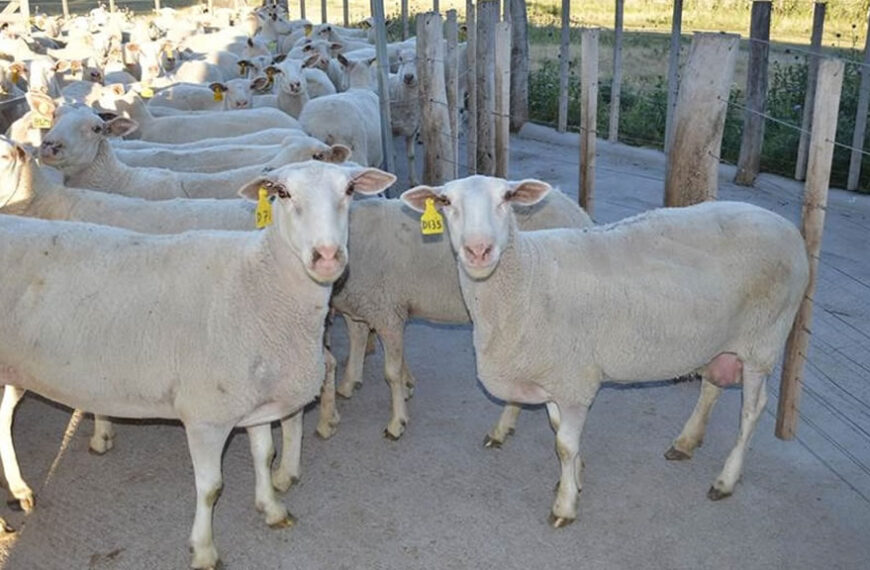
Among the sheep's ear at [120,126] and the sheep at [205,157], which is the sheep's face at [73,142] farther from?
the sheep at [205,157]

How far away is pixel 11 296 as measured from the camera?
146 inches

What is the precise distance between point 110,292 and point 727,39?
11.0ft

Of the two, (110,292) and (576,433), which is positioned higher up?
(110,292)

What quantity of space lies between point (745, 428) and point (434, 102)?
410cm

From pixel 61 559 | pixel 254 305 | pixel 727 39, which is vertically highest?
pixel 727 39

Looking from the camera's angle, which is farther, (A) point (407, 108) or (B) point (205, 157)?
(A) point (407, 108)

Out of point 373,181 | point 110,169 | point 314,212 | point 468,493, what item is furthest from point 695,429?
point 110,169

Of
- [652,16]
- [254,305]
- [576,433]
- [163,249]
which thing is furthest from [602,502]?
[652,16]

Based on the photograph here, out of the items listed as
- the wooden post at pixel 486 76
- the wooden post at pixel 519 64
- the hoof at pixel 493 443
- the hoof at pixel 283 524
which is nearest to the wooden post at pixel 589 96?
the hoof at pixel 493 443

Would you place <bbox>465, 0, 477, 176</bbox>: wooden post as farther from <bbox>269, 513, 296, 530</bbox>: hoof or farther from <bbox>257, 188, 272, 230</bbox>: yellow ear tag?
<bbox>269, 513, 296, 530</bbox>: hoof

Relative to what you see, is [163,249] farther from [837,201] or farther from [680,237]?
[837,201]

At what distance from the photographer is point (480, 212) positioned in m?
3.66

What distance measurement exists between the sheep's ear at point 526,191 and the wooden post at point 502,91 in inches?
103

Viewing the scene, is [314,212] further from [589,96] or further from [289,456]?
[589,96]
